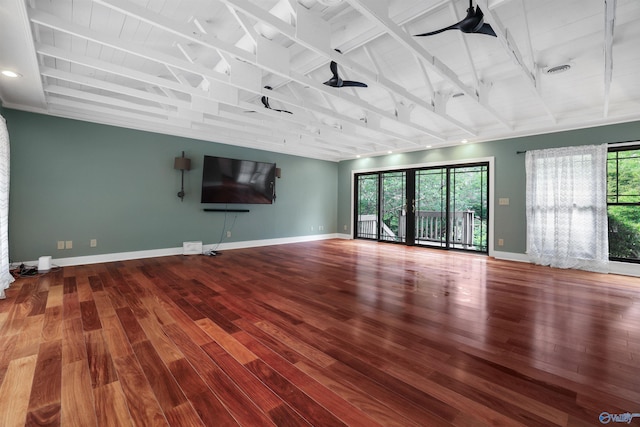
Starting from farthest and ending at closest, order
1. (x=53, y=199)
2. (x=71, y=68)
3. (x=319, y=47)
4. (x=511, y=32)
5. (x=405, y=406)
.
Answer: (x=53, y=199), (x=71, y=68), (x=511, y=32), (x=319, y=47), (x=405, y=406)

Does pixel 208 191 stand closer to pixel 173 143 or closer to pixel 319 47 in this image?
pixel 173 143

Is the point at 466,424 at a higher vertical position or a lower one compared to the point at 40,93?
lower

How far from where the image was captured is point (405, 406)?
1.38m

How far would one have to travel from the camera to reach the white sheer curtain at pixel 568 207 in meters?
4.43

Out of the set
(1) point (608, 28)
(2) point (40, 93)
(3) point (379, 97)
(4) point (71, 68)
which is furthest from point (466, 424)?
(2) point (40, 93)

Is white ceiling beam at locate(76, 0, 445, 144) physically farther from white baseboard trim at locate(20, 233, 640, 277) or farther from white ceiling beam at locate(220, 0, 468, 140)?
white baseboard trim at locate(20, 233, 640, 277)

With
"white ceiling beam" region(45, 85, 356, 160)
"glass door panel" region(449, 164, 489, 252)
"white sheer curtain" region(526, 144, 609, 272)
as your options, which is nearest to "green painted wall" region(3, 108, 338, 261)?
"white ceiling beam" region(45, 85, 356, 160)

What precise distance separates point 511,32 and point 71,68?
507cm

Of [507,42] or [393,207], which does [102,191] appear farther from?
[393,207]

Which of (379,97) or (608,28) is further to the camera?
(379,97)

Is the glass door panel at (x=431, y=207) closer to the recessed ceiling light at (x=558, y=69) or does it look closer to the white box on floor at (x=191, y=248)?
the recessed ceiling light at (x=558, y=69)

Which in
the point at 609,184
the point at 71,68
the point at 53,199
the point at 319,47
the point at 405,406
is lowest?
the point at 405,406

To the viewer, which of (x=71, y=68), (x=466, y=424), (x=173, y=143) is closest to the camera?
(x=466, y=424)

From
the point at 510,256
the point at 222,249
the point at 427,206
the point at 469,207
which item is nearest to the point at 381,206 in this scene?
the point at 427,206
